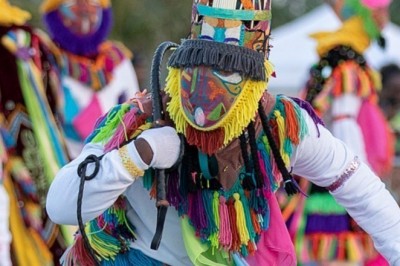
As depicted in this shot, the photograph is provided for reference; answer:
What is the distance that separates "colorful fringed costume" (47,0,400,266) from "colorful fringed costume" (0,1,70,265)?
246 cm

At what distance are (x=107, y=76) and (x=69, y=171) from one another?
390 centimetres

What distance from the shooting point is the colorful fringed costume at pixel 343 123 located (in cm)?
601

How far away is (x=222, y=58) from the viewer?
10.6 feet

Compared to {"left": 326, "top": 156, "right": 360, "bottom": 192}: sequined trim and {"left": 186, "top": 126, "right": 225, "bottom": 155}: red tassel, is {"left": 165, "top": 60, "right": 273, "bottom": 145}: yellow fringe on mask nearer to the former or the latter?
{"left": 186, "top": 126, "right": 225, "bottom": 155}: red tassel

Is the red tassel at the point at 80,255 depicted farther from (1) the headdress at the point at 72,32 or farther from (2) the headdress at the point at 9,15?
(1) the headdress at the point at 72,32

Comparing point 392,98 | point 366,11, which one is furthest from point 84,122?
point 392,98

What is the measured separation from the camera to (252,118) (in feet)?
10.9

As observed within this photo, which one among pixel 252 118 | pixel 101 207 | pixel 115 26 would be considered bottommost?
pixel 115 26

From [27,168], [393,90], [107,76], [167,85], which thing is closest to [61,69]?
[107,76]

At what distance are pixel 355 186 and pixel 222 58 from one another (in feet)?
2.06

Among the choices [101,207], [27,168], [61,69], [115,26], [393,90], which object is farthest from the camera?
[115,26]

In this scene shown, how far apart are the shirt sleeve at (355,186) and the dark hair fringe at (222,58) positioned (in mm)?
306

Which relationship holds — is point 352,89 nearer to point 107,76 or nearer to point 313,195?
point 313,195

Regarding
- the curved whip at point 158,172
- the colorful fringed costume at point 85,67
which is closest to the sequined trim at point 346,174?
the curved whip at point 158,172
